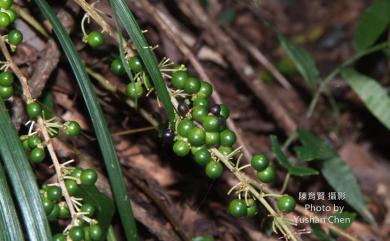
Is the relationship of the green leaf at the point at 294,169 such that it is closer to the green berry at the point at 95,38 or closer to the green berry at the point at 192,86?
the green berry at the point at 192,86

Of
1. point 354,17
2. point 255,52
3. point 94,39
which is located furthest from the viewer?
point 354,17

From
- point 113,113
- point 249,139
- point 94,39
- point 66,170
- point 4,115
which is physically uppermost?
point 94,39

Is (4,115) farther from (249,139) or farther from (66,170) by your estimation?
(249,139)

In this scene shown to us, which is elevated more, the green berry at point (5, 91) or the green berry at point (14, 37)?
the green berry at point (14, 37)

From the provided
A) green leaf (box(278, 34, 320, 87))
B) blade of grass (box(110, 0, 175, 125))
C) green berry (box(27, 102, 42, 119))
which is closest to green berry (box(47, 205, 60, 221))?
green berry (box(27, 102, 42, 119))

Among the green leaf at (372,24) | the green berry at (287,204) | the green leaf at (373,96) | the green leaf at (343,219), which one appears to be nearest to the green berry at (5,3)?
the green berry at (287,204)

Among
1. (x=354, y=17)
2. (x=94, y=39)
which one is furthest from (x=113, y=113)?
(x=354, y=17)
